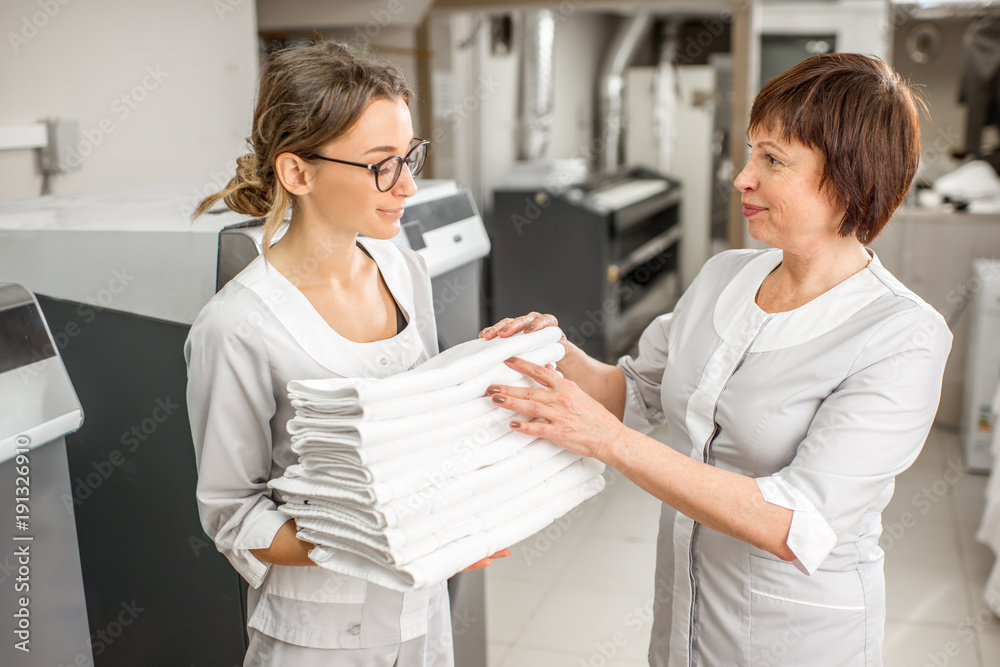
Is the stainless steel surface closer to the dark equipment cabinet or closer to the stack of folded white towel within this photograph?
the stack of folded white towel

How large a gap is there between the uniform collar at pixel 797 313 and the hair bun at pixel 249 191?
0.72 metres

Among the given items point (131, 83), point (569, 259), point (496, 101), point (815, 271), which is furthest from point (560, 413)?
point (496, 101)

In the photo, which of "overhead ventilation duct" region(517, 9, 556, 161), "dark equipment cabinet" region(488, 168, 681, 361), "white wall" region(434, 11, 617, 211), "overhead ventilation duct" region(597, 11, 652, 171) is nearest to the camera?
"dark equipment cabinet" region(488, 168, 681, 361)

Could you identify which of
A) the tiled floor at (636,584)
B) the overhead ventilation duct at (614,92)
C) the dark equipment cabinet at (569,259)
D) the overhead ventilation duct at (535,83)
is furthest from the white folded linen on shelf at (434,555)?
the overhead ventilation duct at (614,92)

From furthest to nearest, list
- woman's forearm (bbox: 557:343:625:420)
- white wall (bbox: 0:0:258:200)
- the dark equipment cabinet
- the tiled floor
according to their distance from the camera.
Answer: the dark equipment cabinet < the tiled floor < white wall (bbox: 0:0:258:200) < woman's forearm (bbox: 557:343:625:420)

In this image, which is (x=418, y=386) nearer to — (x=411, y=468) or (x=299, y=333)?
(x=411, y=468)

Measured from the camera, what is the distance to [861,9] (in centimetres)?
478

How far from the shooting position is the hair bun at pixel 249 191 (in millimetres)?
1253

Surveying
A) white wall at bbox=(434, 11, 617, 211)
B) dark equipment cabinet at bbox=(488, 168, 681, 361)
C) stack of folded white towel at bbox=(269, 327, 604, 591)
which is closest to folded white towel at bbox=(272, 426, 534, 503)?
stack of folded white towel at bbox=(269, 327, 604, 591)

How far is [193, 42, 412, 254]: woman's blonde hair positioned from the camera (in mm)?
1149

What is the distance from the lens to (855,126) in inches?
46.9

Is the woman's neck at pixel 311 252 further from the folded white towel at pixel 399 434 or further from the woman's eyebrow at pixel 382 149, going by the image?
the folded white towel at pixel 399 434

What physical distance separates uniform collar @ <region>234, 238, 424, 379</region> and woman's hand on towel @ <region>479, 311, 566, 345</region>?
0.40 feet

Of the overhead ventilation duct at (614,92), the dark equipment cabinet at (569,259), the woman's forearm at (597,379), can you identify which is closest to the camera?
the woman's forearm at (597,379)
